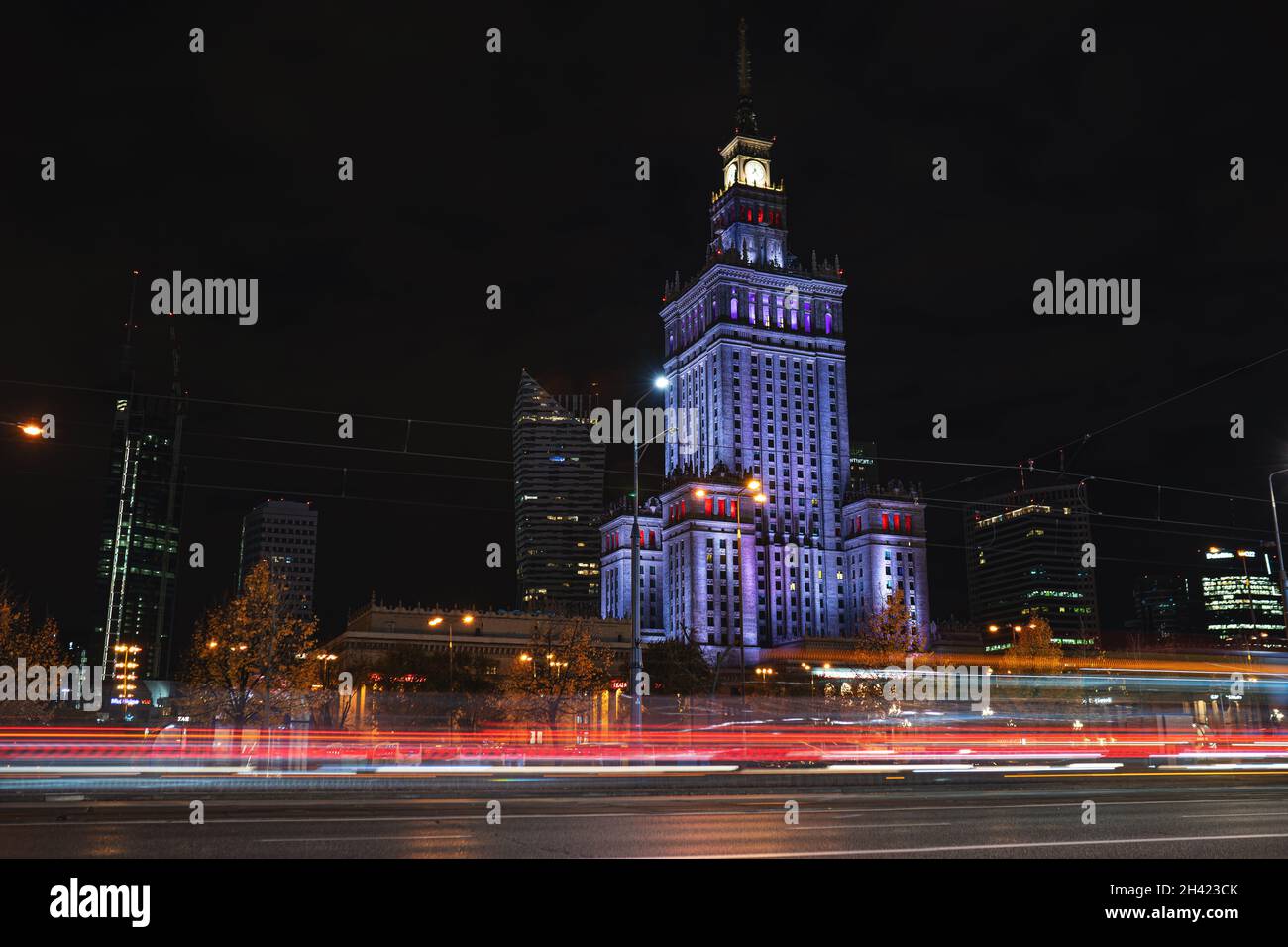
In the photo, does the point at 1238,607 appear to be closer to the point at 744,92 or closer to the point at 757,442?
the point at 757,442

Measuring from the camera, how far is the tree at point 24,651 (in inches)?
2190

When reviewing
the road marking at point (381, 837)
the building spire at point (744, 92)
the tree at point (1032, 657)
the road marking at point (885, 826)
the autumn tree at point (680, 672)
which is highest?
the building spire at point (744, 92)

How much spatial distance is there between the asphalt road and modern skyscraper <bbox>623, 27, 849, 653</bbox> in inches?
4952

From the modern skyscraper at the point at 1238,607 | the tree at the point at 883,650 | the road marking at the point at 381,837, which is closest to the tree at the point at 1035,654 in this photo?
the tree at the point at 883,650

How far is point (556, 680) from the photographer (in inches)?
2795

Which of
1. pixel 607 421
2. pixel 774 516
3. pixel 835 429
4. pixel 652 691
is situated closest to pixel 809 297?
pixel 835 429

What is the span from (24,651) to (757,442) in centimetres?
11168

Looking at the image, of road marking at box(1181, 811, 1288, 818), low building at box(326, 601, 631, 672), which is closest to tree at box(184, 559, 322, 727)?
road marking at box(1181, 811, 1288, 818)

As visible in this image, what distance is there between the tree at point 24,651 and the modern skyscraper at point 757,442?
9270cm

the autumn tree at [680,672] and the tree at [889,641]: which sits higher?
the tree at [889,641]

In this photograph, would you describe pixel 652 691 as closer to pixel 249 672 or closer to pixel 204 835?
pixel 249 672

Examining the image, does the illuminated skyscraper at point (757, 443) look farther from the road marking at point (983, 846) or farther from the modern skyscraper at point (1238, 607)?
the road marking at point (983, 846)

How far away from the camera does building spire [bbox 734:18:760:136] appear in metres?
180

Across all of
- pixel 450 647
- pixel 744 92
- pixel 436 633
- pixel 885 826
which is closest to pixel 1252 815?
pixel 885 826
